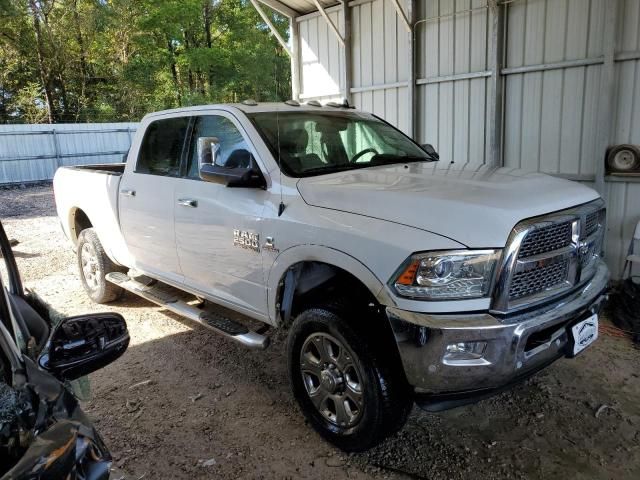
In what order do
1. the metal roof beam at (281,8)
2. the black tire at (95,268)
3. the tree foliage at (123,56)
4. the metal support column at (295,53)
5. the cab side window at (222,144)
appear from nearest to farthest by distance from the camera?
the cab side window at (222,144) → the black tire at (95,268) → the metal roof beam at (281,8) → the metal support column at (295,53) → the tree foliage at (123,56)

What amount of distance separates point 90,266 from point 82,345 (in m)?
4.23

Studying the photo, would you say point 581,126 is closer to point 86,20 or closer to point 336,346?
point 336,346

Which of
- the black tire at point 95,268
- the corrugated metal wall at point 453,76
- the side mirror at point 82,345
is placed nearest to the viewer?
the side mirror at point 82,345

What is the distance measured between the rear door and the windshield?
0.92 meters

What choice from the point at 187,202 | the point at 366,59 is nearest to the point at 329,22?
the point at 366,59

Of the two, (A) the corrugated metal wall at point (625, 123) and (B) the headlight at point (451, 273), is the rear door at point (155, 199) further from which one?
(A) the corrugated metal wall at point (625, 123)

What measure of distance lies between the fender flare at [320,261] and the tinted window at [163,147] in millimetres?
1447

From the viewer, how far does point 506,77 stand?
6461 millimetres

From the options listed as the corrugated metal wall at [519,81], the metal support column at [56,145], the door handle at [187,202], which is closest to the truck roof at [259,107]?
the door handle at [187,202]

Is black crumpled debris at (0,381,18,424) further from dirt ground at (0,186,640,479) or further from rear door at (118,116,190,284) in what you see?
rear door at (118,116,190,284)

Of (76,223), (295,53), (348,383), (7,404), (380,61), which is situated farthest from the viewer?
(295,53)

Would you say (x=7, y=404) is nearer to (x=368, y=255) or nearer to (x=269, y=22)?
(x=368, y=255)

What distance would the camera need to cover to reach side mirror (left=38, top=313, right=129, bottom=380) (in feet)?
5.27

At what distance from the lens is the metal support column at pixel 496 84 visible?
629cm
